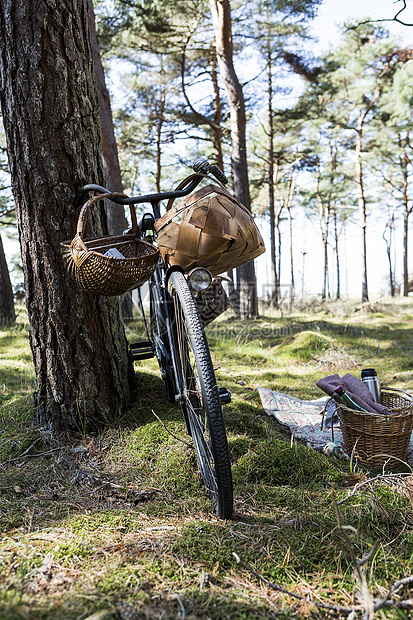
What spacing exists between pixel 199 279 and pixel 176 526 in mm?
927

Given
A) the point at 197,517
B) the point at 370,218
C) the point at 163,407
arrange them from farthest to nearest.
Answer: the point at 370,218
the point at 163,407
the point at 197,517

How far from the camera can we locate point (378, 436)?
6.04 feet

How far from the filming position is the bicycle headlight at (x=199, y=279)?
162 centimetres

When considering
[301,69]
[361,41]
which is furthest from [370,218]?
[301,69]

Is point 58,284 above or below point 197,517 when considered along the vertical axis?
above

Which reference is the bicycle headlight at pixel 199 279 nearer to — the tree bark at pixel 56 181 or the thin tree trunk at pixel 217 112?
the tree bark at pixel 56 181

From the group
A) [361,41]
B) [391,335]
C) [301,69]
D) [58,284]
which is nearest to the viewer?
[58,284]

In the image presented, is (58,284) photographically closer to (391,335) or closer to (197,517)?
(197,517)

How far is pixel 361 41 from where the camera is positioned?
13211 millimetres

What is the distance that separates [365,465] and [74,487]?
4.42ft

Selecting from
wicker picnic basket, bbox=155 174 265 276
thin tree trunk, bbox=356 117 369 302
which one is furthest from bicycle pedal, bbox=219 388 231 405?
thin tree trunk, bbox=356 117 369 302

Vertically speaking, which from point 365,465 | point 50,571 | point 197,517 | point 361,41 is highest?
point 361,41

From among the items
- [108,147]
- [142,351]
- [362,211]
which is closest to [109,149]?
[108,147]

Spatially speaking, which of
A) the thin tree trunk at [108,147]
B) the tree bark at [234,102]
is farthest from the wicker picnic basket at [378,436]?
the tree bark at [234,102]
